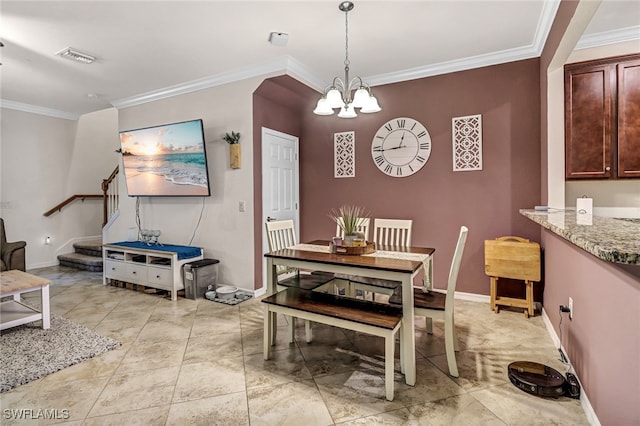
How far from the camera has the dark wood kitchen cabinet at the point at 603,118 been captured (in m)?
2.88

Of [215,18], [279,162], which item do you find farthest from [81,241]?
[215,18]

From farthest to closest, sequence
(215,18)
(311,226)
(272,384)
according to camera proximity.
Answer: (311,226), (215,18), (272,384)

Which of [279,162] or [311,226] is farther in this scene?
[311,226]

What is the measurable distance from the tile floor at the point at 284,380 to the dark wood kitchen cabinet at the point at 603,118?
1508 mm

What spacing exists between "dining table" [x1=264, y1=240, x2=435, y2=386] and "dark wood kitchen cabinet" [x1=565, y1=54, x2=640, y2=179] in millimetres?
1726

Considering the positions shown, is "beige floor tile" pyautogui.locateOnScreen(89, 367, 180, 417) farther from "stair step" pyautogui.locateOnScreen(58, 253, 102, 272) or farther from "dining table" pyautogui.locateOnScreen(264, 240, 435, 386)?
"stair step" pyautogui.locateOnScreen(58, 253, 102, 272)

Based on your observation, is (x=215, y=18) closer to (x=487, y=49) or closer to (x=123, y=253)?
(x=487, y=49)

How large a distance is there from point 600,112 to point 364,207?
8.20 ft

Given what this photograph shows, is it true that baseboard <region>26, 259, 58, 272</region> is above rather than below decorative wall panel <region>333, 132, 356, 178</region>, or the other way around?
below

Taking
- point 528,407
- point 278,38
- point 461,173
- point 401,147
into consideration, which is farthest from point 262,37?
point 528,407

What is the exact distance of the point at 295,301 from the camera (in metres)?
2.37

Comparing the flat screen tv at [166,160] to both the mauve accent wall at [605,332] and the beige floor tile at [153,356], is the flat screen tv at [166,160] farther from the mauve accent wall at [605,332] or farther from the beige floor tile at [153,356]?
the mauve accent wall at [605,332]

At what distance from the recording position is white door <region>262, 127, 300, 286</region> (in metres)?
4.18

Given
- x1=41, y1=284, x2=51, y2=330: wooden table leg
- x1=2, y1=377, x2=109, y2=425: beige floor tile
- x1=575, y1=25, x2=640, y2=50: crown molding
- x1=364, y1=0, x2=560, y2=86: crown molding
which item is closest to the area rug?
x1=41, y1=284, x2=51, y2=330: wooden table leg
